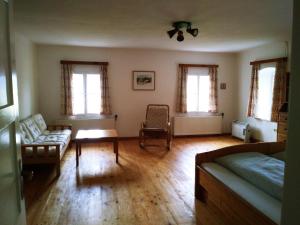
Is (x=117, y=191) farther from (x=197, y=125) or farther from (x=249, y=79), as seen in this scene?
(x=249, y=79)

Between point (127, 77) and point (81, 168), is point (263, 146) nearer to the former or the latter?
point (81, 168)

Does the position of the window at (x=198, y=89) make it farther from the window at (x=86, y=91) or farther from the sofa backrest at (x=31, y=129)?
the sofa backrest at (x=31, y=129)

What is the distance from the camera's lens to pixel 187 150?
494cm

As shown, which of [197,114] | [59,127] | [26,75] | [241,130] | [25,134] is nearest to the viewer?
[25,134]

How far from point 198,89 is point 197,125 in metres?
0.95

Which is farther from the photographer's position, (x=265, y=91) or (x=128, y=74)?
(x=128, y=74)

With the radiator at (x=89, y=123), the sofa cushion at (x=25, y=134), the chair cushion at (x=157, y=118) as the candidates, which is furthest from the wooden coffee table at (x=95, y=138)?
the chair cushion at (x=157, y=118)

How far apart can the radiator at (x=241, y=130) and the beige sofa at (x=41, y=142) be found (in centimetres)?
406

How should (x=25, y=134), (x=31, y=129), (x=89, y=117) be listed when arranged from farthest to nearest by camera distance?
1. (x=89, y=117)
2. (x=31, y=129)
3. (x=25, y=134)

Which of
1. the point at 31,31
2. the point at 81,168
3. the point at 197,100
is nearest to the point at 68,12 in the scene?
the point at 31,31

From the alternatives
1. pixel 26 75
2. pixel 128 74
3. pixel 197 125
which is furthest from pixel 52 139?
pixel 197 125

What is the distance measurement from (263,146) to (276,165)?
636mm

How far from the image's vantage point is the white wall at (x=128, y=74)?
17.8 feet

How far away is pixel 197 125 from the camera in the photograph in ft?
20.2
